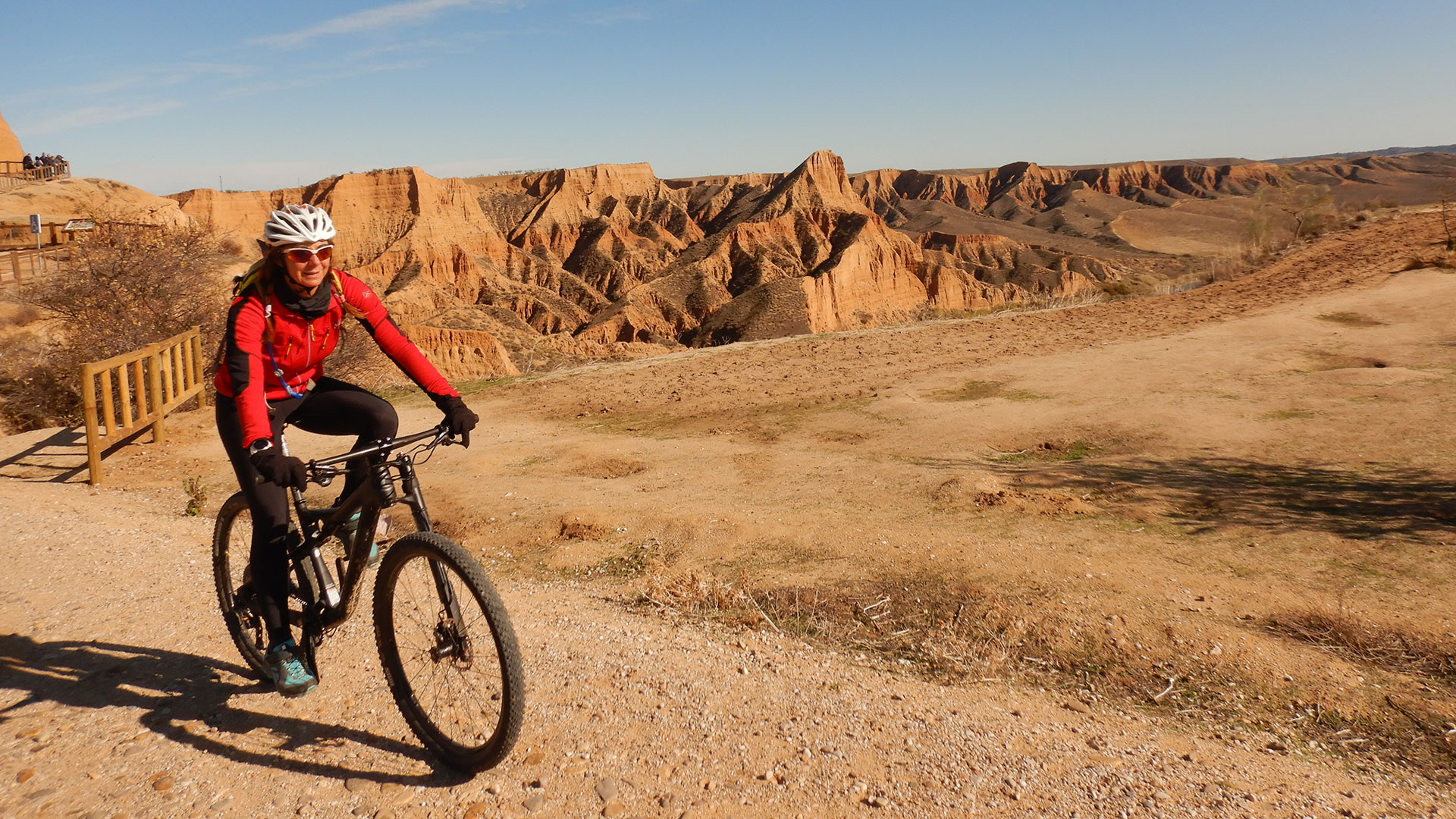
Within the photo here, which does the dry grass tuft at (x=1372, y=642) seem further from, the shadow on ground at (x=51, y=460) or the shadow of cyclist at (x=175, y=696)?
the shadow on ground at (x=51, y=460)

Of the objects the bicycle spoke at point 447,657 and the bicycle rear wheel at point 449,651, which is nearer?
the bicycle rear wheel at point 449,651

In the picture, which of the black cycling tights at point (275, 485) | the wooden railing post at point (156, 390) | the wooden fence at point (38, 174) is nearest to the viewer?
the black cycling tights at point (275, 485)

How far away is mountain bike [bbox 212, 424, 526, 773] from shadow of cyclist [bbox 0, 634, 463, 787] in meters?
0.20

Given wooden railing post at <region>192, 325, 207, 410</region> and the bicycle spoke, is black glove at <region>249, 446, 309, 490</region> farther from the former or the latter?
wooden railing post at <region>192, 325, 207, 410</region>

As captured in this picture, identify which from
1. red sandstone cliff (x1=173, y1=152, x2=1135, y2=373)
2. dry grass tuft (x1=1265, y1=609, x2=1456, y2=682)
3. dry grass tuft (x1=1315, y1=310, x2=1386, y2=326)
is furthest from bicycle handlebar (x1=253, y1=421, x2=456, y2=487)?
red sandstone cliff (x1=173, y1=152, x2=1135, y2=373)

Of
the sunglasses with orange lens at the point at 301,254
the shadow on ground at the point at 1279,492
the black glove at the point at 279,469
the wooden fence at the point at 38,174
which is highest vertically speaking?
the wooden fence at the point at 38,174

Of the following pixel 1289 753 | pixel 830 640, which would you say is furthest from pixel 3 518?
pixel 1289 753

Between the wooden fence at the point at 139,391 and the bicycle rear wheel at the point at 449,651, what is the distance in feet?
21.2

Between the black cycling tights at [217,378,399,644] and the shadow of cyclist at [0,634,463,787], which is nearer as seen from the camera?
the shadow of cyclist at [0,634,463,787]

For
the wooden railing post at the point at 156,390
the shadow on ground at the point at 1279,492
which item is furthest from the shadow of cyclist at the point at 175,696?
the wooden railing post at the point at 156,390

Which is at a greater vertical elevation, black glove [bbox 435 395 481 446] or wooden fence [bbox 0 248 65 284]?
wooden fence [bbox 0 248 65 284]

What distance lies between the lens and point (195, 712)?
3.62 meters

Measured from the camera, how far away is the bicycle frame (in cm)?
309

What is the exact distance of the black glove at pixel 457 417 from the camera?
3262mm
